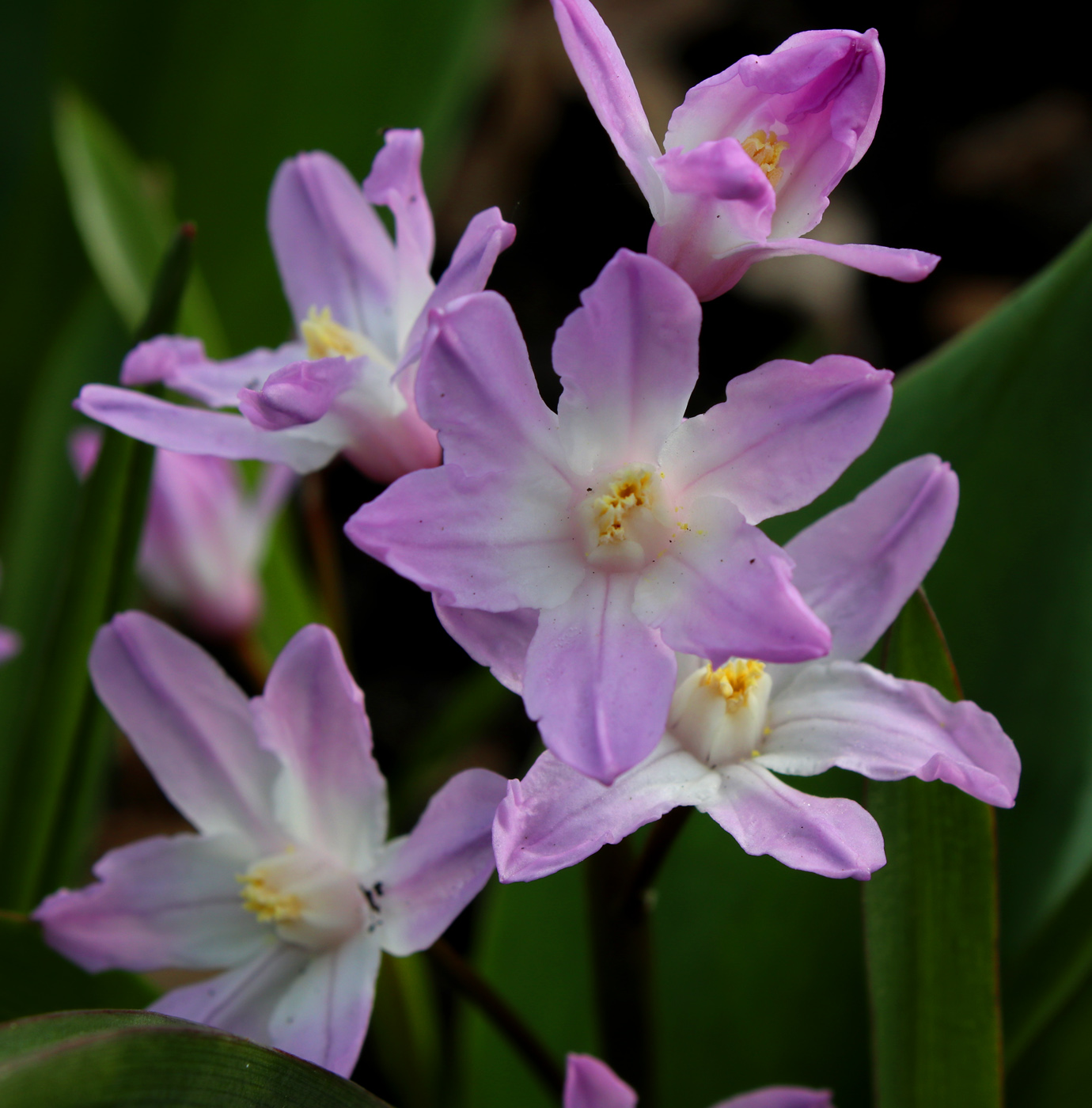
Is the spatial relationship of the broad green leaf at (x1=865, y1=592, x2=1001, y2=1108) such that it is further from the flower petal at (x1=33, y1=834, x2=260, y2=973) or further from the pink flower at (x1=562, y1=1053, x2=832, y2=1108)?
the flower petal at (x1=33, y1=834, x2=260, y2=973)

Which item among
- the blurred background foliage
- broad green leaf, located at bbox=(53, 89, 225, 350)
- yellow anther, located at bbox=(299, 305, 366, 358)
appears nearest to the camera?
yellow anther, located at bbox=(299, 305, 366, 358)

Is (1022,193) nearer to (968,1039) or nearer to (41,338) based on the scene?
(41,338)

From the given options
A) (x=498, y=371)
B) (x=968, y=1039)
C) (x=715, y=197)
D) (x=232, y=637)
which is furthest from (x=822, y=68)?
(x=232, y=637)

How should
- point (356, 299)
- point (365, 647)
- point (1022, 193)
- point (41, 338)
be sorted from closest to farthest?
point (356, 299) → point (41, 338) → point (365, 647) → point (1022, 193)

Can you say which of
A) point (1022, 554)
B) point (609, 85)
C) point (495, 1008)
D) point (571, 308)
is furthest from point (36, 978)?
point (571, 308)

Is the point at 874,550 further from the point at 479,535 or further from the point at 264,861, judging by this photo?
the point at 264,861

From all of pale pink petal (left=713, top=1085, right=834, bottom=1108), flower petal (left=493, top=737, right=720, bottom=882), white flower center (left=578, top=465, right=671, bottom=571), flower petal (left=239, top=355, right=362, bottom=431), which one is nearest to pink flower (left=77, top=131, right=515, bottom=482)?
flower petal (left=239, top=355, right=362, bottom=431)

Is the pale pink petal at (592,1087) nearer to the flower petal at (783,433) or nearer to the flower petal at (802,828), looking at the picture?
the flower petal at (802,828)
